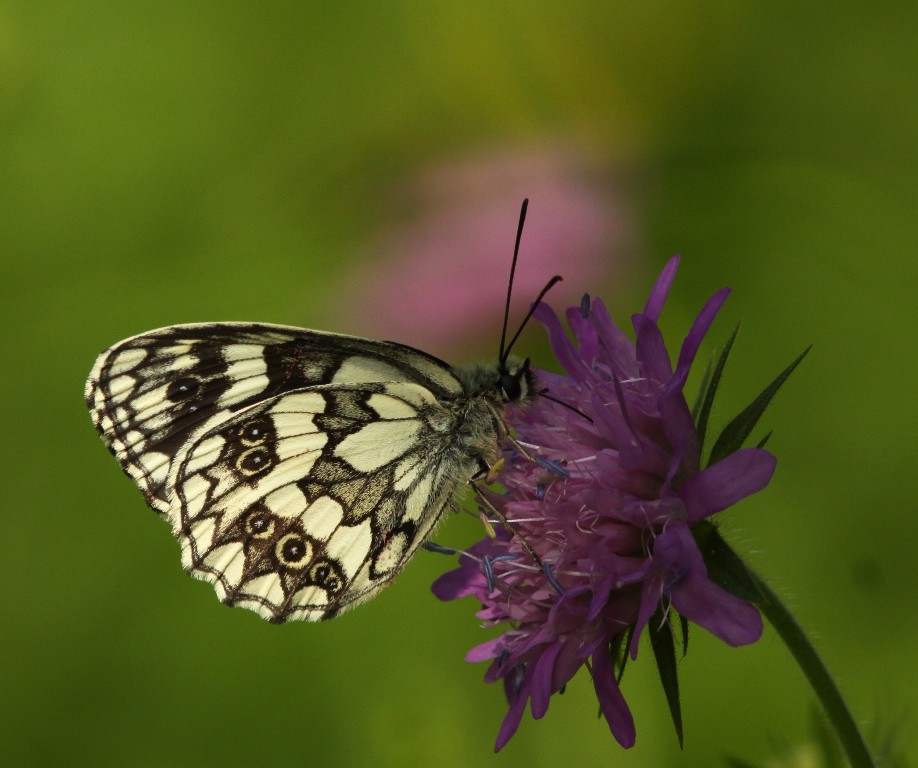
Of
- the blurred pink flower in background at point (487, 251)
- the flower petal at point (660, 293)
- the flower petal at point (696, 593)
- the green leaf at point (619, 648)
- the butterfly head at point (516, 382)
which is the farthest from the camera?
the blurred pink flower in background at point (487, 251)

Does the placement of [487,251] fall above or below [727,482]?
below

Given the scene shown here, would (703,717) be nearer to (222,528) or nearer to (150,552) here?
(222,528)

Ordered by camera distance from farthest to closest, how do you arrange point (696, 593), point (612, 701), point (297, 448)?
point (297, 448), point (612, 701), point (696, 593)

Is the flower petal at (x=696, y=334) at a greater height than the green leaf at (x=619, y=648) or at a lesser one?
greater

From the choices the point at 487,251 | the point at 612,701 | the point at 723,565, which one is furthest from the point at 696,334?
the point at 487,251

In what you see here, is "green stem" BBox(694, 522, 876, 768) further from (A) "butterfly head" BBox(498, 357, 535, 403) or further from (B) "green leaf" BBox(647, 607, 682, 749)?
(A) "butterfly head" BBox(498, 357, 535, 403)

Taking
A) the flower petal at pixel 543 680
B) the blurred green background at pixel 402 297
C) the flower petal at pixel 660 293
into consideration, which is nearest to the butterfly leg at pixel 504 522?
the flower petal at pixel 543 680

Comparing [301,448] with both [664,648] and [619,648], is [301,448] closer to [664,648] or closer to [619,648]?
[619,648]

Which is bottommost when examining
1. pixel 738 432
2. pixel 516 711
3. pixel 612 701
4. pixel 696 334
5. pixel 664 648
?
pixel 516 711

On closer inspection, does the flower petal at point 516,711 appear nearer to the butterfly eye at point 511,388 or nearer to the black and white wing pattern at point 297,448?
the black and white wing pattern at point 297,448
